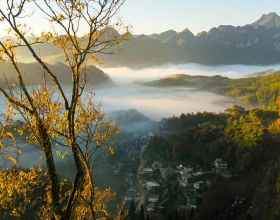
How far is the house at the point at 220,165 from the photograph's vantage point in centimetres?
10155

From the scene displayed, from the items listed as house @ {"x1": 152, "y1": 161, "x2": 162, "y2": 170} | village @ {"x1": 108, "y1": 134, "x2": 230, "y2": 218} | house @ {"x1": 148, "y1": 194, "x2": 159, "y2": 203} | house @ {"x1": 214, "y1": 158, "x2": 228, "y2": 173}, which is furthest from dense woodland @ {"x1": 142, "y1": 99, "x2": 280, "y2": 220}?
house @ {"x1": 148, "y1": 194, "x2": 159, "y2": 203}

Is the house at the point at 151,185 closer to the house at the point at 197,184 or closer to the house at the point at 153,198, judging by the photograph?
the house at the point at 153,198

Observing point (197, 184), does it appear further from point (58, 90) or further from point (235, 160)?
point (58, 90)

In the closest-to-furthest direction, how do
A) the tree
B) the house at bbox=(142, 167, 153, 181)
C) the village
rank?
1. the tree
2. the village
3. the house at bbox=(142, 167, 153, 181)

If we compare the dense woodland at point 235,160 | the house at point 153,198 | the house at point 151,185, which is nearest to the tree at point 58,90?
the dense woodland at point 235,160

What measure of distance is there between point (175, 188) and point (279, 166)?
24.4 metres

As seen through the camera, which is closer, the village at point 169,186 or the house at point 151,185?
the village at point 169,186

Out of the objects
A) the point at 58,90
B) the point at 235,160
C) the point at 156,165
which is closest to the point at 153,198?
the point at 235,160

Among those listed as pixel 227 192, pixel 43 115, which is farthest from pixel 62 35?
pixel 227 192

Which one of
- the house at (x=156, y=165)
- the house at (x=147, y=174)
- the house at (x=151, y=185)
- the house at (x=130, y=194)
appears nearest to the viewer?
the house at (x=130, y=194)

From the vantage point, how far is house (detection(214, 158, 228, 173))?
101550 millimetres

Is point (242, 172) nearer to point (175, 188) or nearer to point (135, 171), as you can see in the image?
point (175, 188)

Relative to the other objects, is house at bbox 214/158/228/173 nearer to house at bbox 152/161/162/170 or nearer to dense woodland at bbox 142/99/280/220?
dense woodland at bbox 142/99/280/220

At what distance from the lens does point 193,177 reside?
100m
